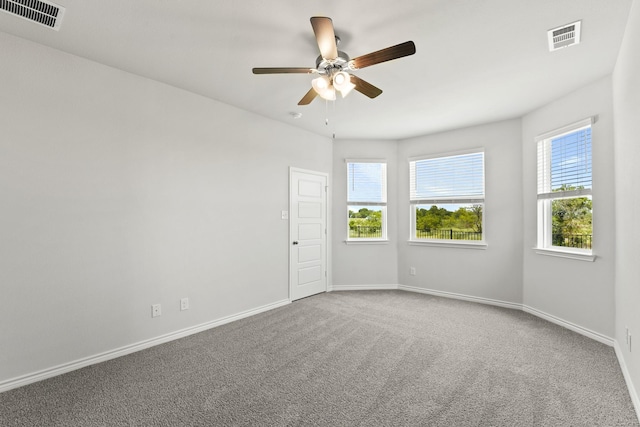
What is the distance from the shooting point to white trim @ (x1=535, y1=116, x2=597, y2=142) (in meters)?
3.12

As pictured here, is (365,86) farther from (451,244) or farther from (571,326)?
(571,326)

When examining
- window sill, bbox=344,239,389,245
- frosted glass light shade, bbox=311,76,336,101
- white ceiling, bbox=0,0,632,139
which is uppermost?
white ceiling, bbox=0,0,632,139

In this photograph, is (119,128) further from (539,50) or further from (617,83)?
(617,83)

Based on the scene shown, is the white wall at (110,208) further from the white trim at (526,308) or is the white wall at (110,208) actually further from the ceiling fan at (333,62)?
the white trim at (526,308)

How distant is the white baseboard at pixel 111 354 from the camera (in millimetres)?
2299

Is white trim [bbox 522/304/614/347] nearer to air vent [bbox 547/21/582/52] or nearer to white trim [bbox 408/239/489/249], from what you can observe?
white trim [bbox 408/239/489/249]

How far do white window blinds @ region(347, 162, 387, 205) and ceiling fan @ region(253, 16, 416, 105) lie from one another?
2747mm

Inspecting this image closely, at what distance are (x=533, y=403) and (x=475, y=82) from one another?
289cm

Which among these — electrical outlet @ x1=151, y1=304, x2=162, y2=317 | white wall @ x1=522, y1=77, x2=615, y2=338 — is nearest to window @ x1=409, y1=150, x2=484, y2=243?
white wall @ x1=522, y1=77, x2=615, y2=338

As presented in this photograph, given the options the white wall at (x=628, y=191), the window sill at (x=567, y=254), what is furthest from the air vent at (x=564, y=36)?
the window sill at (x=567, y=254)

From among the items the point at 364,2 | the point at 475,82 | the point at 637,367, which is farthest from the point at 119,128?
the point at 637,367

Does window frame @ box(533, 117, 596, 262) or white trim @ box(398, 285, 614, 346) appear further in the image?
window frame @ box(533, 117, 596, 262)

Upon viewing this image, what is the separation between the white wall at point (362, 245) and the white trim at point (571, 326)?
2.02m

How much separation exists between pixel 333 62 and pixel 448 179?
337 centimetres
